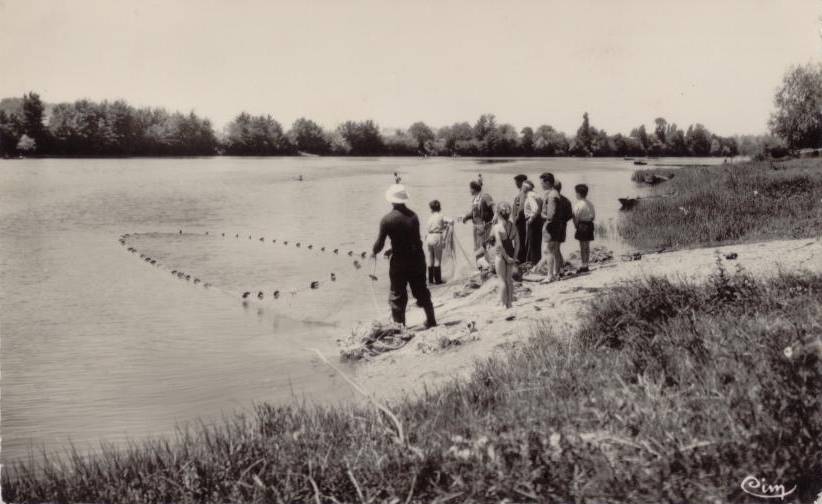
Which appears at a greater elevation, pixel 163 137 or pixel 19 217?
pixel 163 137

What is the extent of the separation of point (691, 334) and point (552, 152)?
13577 centimetres

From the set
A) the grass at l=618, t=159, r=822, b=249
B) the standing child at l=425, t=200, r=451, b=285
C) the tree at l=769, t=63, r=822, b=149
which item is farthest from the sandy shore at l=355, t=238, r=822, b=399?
the tree at l=769, t=63, r=822, b=149

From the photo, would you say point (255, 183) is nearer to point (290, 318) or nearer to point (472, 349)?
point (290, 318)

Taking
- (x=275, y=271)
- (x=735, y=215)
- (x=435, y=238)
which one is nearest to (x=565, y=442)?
(x=435, y=238)

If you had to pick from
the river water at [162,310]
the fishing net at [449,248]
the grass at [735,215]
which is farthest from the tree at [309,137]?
the fishing net at [449,248]

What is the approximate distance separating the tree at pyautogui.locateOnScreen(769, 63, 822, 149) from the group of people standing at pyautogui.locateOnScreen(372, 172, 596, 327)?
38849 millimetres

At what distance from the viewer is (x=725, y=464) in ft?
14.1

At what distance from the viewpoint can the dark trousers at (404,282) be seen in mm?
10391

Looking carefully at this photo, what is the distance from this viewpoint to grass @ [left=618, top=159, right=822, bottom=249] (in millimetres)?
17719

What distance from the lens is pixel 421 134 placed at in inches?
5315

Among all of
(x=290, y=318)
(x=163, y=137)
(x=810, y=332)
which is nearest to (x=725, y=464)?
(x=810, y=332)

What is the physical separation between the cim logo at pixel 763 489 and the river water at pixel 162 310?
5.70 metres

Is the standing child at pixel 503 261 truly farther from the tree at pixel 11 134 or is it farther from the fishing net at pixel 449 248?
the tree at pixel 11 134

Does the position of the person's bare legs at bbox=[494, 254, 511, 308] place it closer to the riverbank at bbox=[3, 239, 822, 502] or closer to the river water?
the river water
